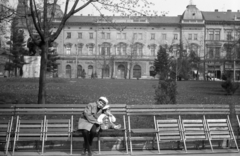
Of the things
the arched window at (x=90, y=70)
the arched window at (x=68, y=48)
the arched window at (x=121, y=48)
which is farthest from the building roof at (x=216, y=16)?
the arched window at (x=68, y=48)

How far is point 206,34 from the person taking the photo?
6812 cm

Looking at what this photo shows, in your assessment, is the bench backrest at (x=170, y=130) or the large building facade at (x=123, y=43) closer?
the bench backrest at (x=170, y=130)

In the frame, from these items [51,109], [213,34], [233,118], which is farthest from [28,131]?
[213,34]

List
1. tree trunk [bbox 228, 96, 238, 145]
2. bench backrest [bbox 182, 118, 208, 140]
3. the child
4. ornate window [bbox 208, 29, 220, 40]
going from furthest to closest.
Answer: ornate window [bbox 208, 29, 220, 40] → tree trunk [bbox 228, 96, 238, 145] → bench backrest [bbox 182, 118, 208, 140] → the child

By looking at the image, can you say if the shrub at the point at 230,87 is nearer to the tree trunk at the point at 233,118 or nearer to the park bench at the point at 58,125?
the tree trunk at the point at 233,118

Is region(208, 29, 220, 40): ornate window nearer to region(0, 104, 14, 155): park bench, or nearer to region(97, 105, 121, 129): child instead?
region(97, 105, 121, 129): child

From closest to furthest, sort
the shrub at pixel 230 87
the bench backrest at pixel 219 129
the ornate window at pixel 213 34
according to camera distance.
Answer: the bench backrest at pixel 219 129
the shrub at pixel 230 87
the ornate window at pixel 213 34

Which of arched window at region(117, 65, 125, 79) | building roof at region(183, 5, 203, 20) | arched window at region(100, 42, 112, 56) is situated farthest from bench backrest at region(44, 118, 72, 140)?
building roof at region(183, 5, 203, 20)

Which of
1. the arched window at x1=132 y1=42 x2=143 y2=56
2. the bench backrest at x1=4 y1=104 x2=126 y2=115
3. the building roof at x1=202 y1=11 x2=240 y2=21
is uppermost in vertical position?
the building roof at x1=202 y1=11 x2=240 y2=21

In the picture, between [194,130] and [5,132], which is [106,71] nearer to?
[194,130]

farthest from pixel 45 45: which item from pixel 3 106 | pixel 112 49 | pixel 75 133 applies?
pixel 112 49

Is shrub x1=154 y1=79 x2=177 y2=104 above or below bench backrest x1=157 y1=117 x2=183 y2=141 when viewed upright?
above

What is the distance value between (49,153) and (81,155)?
0.69 metres

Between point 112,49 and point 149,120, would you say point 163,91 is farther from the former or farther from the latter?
point 112,49
